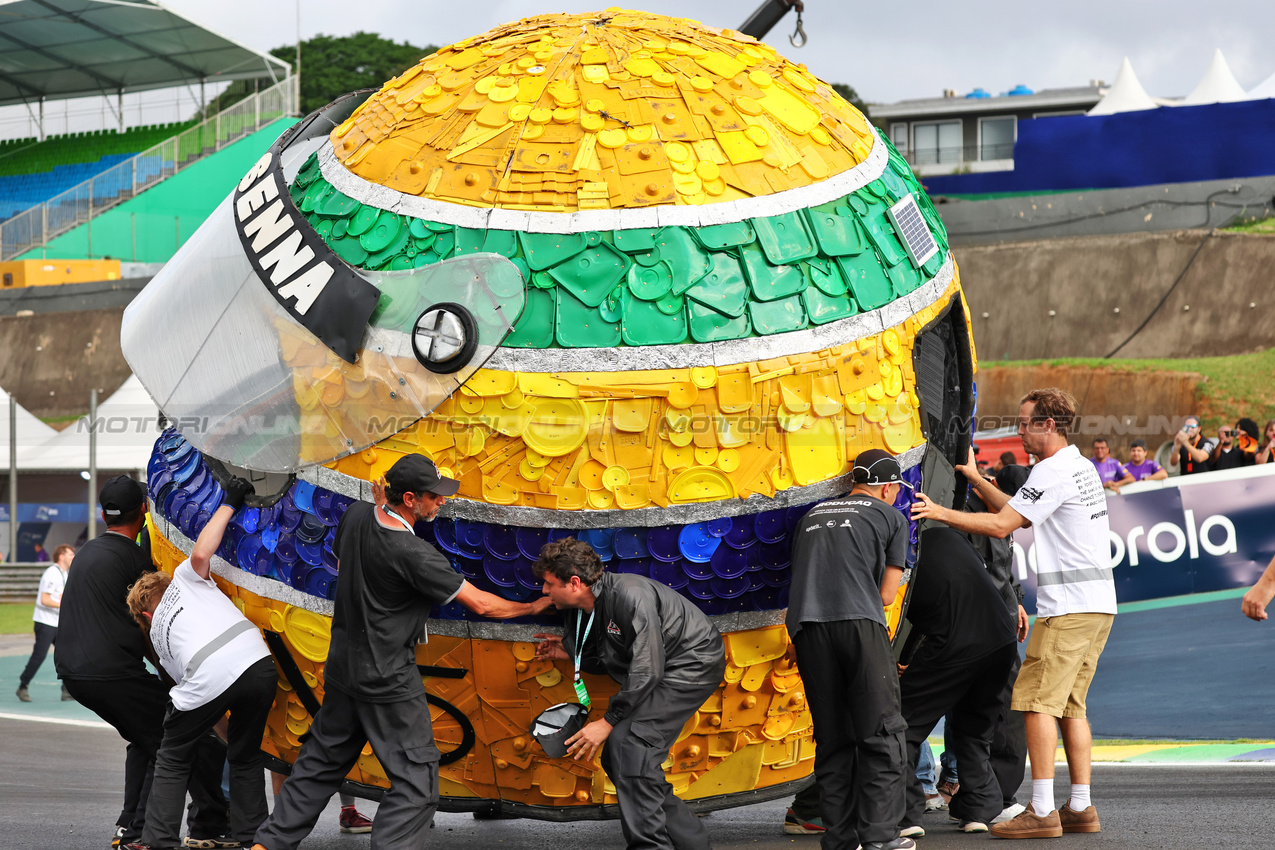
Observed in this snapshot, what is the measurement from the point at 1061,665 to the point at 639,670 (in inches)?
86.6

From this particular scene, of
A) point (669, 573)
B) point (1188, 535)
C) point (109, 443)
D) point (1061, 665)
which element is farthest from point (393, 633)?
point (109, 443)

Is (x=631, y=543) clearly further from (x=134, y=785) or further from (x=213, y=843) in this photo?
(x=134, y=785)

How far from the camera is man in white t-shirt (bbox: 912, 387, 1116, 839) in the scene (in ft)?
18.6

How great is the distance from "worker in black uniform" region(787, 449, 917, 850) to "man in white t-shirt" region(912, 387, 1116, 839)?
0.94 meters

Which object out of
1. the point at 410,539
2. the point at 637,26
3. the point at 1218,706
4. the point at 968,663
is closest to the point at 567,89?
the point at 637,26

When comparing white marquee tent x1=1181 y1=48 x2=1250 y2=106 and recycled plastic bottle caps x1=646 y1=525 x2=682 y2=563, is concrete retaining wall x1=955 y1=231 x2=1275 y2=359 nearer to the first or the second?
white marquee tent x1=1181 y1=48 x2=1250 y2=106

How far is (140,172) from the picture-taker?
34.2m

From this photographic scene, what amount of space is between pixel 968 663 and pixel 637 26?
323 cm

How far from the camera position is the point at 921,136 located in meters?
55.9

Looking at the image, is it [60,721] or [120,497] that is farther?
[60,721]

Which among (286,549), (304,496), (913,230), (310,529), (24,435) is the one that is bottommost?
(24,435)

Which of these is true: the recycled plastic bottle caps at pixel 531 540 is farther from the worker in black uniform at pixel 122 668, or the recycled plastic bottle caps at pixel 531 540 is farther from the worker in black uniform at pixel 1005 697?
the worker in black uniform at pixel 1005 697

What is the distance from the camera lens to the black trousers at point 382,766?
4.76 metres

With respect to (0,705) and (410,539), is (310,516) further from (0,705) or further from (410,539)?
(0,705)
